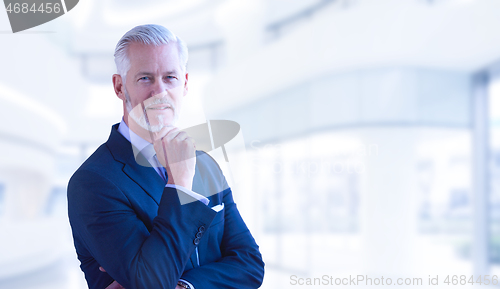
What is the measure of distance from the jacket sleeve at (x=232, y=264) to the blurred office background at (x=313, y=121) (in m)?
2.64

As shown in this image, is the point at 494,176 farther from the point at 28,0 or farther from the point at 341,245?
the point at 28,0

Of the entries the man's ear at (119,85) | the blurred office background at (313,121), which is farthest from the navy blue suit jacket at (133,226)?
the blurred office background at (313,121)

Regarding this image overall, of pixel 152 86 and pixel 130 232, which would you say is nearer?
pixel 130 232

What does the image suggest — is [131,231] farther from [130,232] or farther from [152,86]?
[152,86]

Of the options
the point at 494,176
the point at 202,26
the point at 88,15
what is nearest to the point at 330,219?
the point at 494,176

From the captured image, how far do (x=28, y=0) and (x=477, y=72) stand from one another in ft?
16.2

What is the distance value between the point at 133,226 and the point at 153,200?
0.13 metres

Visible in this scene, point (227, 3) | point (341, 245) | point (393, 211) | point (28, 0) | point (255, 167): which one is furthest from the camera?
point (341, 245)

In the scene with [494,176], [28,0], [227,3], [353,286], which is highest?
[227,3]

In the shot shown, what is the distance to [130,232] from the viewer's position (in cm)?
88

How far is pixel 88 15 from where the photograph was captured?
414 centimetres

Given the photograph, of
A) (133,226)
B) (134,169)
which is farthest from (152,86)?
(133,226)

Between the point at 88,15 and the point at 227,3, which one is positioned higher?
the point at 227,3

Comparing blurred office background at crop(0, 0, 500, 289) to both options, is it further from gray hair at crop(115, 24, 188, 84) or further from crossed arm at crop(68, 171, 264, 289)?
crossed arm at crop(68, 171, 264, 289)
